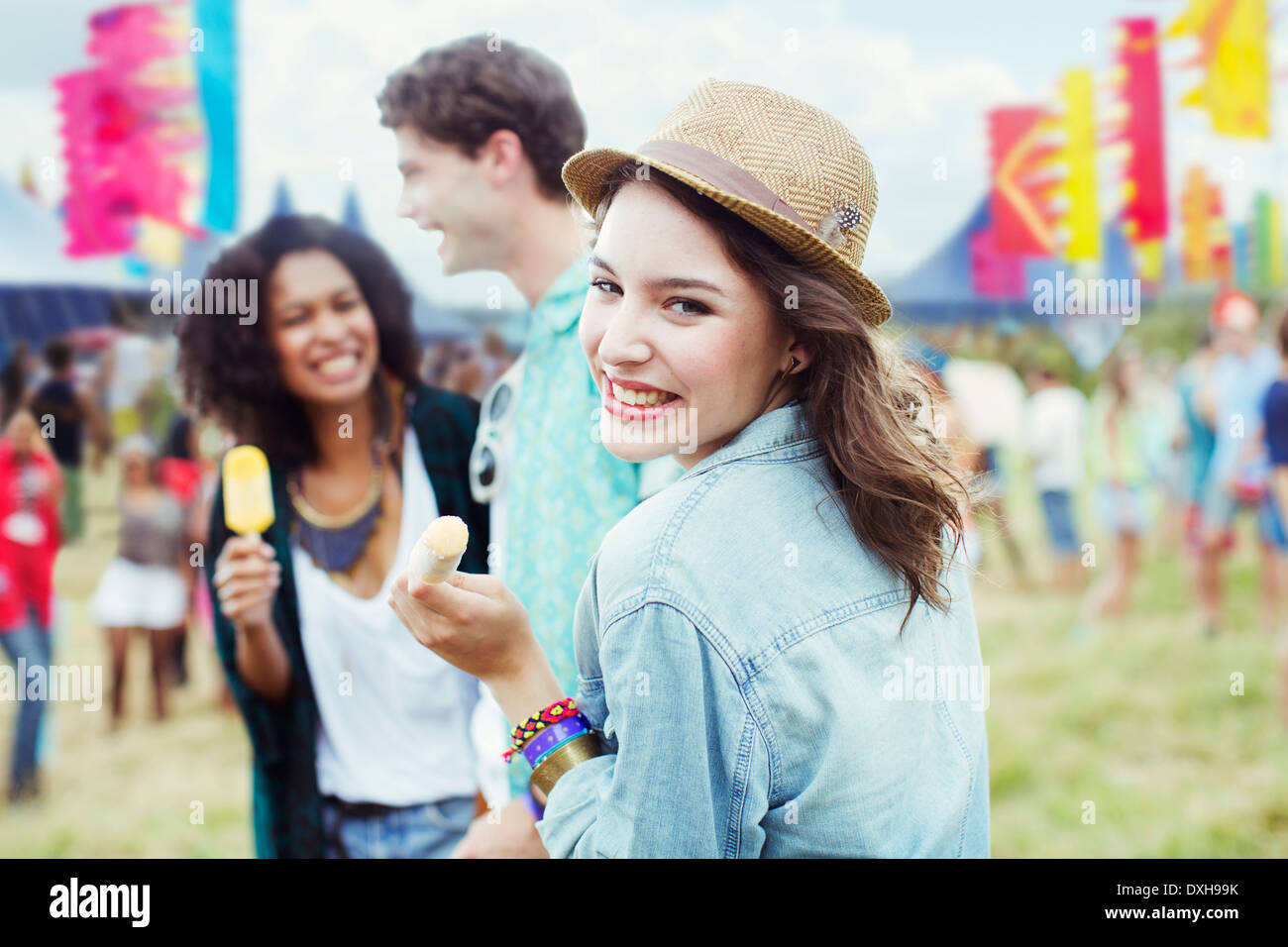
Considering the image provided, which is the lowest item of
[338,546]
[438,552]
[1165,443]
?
[438,552]

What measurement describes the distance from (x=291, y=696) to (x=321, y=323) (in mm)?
856

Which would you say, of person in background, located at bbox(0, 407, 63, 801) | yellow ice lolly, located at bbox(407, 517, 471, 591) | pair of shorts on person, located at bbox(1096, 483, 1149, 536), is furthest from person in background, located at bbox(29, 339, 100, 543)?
pair of shorts on person, located at bbox(1096, 483, 1149, 536)

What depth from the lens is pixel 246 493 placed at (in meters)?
2.28

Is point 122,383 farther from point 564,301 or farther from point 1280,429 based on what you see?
point 1280,429

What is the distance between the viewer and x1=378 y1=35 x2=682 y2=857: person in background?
6.29ft

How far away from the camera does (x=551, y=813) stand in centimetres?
125

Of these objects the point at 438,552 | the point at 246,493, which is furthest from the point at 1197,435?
the point at 438,552

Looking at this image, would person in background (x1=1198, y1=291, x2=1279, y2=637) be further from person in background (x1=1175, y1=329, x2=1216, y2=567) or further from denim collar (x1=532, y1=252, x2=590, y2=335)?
denim collar (x1=532, y1=252, x2=590, y2=335)

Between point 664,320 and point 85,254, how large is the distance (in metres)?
4.70

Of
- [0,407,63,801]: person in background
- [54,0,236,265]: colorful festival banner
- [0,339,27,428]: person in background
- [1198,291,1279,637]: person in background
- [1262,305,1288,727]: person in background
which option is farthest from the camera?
[1198,291,1279,637]: person in background

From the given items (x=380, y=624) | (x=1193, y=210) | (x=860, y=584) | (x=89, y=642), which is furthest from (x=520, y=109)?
(x=1193, y=210)

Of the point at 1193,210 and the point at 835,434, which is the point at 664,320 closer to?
the point at 835,434

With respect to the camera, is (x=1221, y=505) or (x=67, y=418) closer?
(x=67, y=418)

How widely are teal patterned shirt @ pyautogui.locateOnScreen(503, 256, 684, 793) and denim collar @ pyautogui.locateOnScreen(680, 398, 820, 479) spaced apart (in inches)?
17.8
